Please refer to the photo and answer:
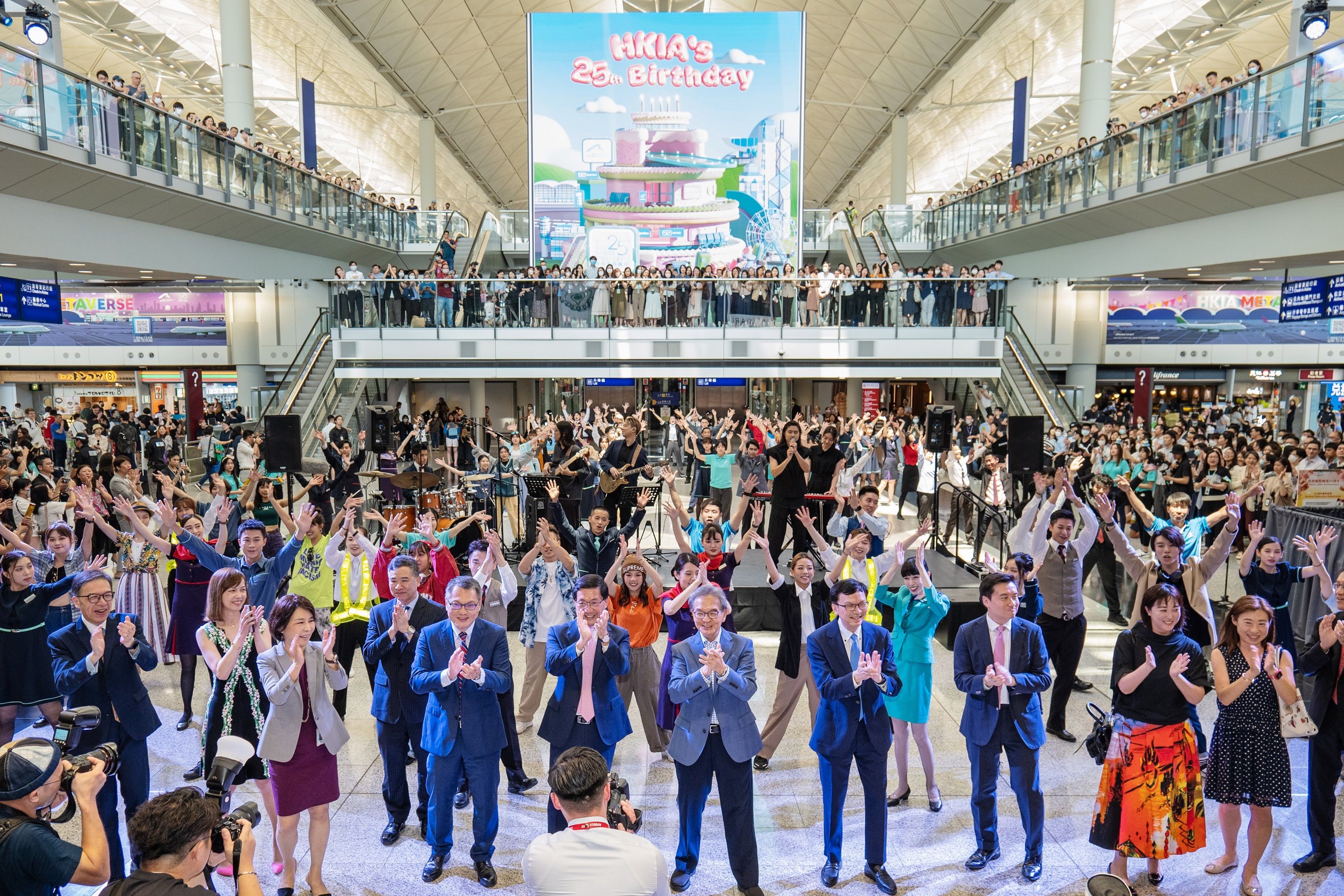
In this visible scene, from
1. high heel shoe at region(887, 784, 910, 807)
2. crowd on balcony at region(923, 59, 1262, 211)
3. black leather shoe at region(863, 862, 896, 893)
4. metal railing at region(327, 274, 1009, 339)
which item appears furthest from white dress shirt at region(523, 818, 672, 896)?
metal railing at region(327, 274, 1009, 339)

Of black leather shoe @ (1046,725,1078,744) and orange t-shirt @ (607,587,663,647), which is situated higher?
orange t-shirt @ (607,587,663,647)

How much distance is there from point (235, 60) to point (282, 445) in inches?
608

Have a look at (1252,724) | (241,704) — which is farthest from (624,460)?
(1252,724)

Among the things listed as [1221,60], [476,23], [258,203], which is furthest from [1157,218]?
[476,23]

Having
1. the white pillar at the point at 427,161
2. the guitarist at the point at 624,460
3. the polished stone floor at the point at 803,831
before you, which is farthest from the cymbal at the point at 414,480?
the white pillar at the point at 427,161

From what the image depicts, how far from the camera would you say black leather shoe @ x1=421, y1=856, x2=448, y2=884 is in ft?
15.9

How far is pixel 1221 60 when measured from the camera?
107 feet

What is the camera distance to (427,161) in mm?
38375

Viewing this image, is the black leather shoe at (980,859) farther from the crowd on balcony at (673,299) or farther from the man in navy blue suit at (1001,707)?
the crowd on balcony at (673,299)

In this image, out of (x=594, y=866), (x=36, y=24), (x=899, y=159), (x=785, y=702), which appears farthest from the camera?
(x=899, y=159)

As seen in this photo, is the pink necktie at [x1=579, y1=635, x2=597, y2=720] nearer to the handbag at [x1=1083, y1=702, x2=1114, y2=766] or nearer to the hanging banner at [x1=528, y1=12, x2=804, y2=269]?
the handbag at [x1=1083, y1=702, x2=1114, y2=766]

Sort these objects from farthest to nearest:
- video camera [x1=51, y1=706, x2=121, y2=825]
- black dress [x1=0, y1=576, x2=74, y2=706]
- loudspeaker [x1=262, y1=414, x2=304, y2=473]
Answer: loudspeaker [x1=262, y1=414, x2=304, y2=473]
black dress [x1=0, y1=576, x2=74, y2=706]
video camera [x1=51, y1=706, x2=121, y2=825]

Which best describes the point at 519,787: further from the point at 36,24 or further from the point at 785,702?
the point at 36,24

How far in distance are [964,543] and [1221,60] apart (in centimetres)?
3031
